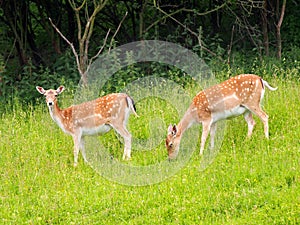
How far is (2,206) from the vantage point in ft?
30.7

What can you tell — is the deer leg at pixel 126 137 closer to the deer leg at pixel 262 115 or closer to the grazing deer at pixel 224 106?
the grazing deer at pixel 224 106

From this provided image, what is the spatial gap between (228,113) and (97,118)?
1.94 m

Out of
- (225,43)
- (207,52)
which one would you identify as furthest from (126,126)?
(225,43)

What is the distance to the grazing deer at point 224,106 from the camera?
422 inches

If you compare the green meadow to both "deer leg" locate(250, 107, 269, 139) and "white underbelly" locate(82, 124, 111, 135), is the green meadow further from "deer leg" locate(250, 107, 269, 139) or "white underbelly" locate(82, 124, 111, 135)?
"white underbelly" locate(82, 124, 111, 135)

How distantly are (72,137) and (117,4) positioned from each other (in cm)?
814

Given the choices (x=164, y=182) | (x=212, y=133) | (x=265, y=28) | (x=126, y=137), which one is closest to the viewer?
(x=164, y=182)

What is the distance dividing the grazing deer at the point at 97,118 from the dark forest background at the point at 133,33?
452cm

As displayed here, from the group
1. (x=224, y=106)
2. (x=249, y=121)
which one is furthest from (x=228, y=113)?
(x=249, y=121)

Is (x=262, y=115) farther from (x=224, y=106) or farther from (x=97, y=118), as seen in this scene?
(x=97, y=118)

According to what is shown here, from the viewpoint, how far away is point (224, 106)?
35.2 feet

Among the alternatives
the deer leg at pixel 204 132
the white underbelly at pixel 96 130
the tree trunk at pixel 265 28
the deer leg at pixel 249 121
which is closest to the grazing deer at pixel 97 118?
the white underbelly at pixel 96 130

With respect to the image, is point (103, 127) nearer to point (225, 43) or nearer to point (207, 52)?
point (207, 52)

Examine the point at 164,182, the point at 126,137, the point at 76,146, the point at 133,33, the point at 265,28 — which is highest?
the point at 133,33
